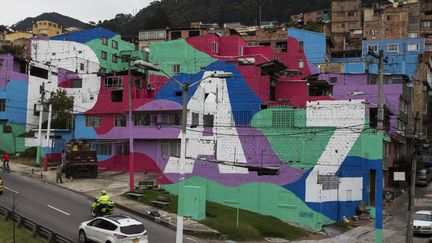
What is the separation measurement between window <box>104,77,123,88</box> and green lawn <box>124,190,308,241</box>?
25.1 meters

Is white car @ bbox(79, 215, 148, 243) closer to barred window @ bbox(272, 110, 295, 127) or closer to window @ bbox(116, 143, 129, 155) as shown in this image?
barred window @ bbox(272, 110, 295, 127)

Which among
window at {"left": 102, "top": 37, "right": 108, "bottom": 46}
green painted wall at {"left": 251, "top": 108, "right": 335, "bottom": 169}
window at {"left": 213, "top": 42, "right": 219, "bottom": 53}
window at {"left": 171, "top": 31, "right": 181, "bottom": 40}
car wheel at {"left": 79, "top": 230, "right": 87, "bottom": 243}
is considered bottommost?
car wheel at {"left": 79, "top": 230, "right": 87, "bottom": 243}

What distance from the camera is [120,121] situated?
54125 mm

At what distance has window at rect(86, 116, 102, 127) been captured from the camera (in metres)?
55.5

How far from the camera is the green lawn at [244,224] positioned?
90.4 ft

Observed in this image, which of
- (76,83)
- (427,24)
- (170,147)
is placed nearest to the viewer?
(170,147)

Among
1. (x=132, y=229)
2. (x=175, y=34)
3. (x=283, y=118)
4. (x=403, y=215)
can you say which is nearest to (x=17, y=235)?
(x=132, y=229)

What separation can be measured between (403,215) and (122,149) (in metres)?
29.9

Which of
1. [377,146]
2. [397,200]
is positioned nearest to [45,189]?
[377,146]

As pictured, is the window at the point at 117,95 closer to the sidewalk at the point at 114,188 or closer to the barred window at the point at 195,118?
the sidewalk at the point at 114,188

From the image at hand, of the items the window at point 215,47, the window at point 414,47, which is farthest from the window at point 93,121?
the window at point 414,47

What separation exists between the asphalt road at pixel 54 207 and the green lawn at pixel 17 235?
140cm

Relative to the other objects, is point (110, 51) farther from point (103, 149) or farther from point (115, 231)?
point (115, 231)

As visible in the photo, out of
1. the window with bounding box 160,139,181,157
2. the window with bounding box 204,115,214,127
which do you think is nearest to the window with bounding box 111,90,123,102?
the window with bounding box 160,139,181,157
